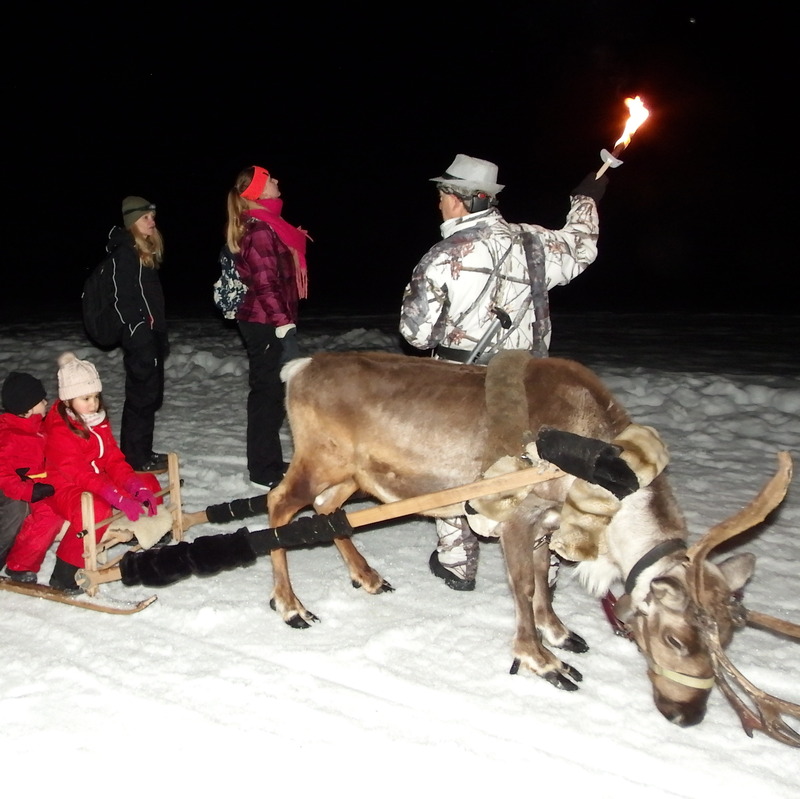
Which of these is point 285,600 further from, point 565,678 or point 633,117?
point 633,117

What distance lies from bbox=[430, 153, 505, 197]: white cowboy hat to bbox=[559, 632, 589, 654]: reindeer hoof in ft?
8.37

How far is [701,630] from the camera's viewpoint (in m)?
3.04

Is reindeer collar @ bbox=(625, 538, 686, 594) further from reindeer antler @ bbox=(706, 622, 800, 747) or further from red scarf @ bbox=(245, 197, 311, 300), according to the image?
red scarf @ bbox=(245, 197, 311, 300)

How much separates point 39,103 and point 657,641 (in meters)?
101

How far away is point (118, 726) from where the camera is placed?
3285 millimetres

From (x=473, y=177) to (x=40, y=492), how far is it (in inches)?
120

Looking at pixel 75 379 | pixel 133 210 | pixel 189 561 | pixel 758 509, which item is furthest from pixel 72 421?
pixel 758 509

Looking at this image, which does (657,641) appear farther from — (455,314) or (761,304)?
(761,304)

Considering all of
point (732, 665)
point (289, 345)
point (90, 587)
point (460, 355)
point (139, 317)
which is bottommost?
point (90, 587)

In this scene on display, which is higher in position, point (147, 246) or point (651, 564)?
point (147, 246)

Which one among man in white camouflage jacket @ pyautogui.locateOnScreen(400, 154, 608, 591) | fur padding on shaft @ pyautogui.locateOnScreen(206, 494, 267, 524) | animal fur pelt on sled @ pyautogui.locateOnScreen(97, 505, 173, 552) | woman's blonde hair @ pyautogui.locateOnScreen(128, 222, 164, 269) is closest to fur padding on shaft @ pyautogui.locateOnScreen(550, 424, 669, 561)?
man in white camouflage jacket @ pyautogui.locateOnScreen(400, 154, 608, 591)

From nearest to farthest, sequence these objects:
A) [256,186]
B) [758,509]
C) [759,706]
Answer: [758,509], [759,706], [256,186]

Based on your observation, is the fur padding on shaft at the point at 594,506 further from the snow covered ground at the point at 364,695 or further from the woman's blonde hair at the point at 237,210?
the woman's blonde hair at the point at 237,210

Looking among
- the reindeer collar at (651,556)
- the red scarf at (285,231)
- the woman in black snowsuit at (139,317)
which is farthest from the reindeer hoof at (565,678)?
Result: the woman in black snowsuit at (139,317)
